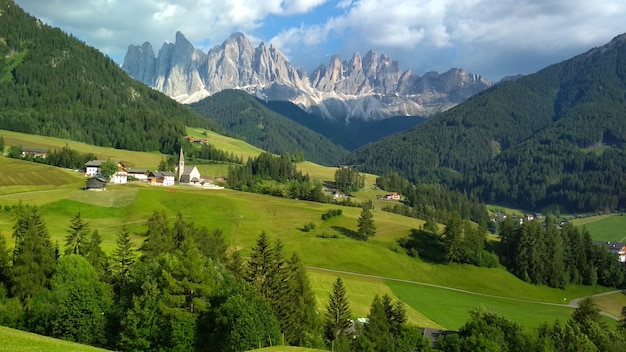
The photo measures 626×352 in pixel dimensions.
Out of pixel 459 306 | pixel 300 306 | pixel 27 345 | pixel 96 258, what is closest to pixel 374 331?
pixel 300 306

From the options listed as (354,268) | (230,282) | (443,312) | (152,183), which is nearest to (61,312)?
(230,282)

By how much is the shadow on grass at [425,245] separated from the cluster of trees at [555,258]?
54.4 feet

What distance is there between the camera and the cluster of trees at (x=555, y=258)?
11037 cm

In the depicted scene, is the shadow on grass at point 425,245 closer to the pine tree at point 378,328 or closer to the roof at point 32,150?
the pine tree at point 378,328

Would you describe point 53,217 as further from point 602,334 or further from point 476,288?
point 602,334

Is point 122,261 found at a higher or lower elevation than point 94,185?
lower

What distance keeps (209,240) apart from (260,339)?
34.6 m

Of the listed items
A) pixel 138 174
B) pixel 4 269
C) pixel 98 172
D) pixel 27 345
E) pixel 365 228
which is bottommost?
pixel 4 269

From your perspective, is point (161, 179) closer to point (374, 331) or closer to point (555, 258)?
point (555, 258)

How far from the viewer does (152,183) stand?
164 metres

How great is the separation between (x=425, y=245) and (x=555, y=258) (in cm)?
2976

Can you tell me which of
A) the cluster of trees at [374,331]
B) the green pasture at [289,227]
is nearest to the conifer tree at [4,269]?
the green pasture at [289,227]

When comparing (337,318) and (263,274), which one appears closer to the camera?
(263,274)

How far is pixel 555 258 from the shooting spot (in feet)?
365
